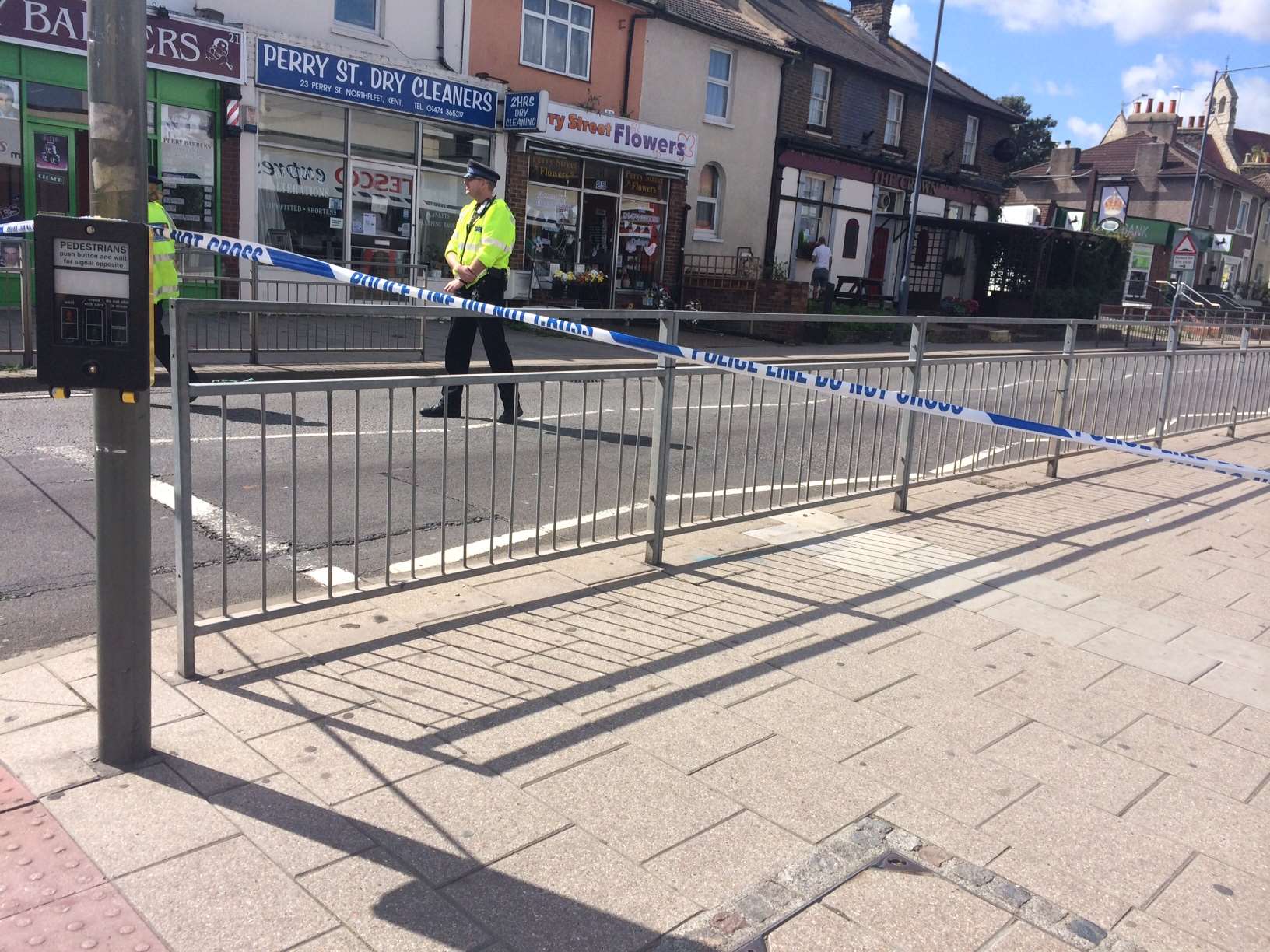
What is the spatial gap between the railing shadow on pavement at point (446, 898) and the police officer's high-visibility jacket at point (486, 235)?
607cm

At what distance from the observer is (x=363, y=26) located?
58.6 feet

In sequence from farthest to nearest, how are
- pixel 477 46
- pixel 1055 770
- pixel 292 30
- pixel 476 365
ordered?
pixel 477 46 → pixel 292 30 → pixel 476 365 → pixel 1055 770

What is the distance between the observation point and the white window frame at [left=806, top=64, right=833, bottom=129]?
2823 centimetres

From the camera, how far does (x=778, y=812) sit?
11.1ft

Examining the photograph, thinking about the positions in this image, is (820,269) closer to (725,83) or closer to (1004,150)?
(725,83)

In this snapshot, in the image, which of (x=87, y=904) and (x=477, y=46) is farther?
(x=477, y=46)

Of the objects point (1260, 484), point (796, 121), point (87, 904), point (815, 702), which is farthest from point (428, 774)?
point (796, 121)

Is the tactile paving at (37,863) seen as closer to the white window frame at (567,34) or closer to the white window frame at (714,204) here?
the white window frame at (567,34)

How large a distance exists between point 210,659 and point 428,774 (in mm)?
1244

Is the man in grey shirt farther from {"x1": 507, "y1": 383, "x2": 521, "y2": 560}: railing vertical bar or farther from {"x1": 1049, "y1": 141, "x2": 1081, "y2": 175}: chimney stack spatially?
{"x1": 1049, "y1": 141, "x2": 1081, "y2": 175}: chimney stack

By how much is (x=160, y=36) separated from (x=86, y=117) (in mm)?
1539

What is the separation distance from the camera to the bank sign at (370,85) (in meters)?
16.5

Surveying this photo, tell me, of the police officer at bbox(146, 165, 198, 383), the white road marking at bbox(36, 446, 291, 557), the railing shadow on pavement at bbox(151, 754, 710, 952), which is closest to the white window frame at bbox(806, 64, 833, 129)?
the police officer at bbox(146, 165, 198, 383)

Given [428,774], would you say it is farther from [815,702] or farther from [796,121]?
[796,121]
